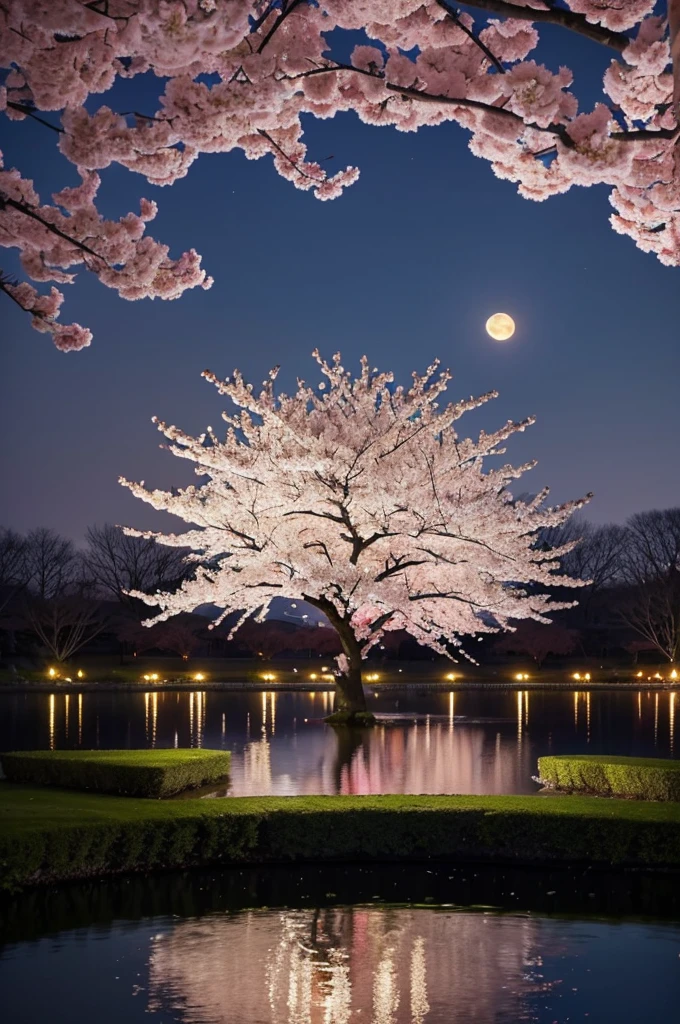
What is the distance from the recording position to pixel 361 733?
22.1m

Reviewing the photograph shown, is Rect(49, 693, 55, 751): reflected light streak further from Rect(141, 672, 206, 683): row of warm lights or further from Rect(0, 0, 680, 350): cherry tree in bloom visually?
Rect(0, 0, 680, 350): cherry tree in bloom

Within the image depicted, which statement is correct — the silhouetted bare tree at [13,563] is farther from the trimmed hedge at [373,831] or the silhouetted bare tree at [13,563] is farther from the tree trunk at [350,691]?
the trimmed hedge at [373,831]

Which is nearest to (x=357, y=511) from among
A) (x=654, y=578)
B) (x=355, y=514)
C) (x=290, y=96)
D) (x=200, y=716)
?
(x=355, y=514)

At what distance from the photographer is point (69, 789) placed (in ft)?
46.5

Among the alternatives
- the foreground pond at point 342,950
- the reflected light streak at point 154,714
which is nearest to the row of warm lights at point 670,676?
the reflected light streak at point 154,714

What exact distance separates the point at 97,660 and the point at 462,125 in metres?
51.9

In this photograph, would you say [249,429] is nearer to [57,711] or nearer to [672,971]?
[57,711]

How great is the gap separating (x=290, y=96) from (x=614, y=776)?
1011 cm

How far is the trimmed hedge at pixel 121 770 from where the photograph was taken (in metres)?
13.8

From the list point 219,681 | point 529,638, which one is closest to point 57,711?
point 219,681

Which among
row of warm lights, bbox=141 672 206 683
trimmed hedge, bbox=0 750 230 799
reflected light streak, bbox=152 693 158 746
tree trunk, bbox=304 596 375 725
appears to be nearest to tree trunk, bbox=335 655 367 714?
tree trunk, bbox=304 596 375 725

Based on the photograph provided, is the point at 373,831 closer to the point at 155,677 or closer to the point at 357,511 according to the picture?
the point at 357,511

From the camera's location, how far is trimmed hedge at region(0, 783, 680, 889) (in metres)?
10.6

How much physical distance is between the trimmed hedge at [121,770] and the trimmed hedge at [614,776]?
497 cm
